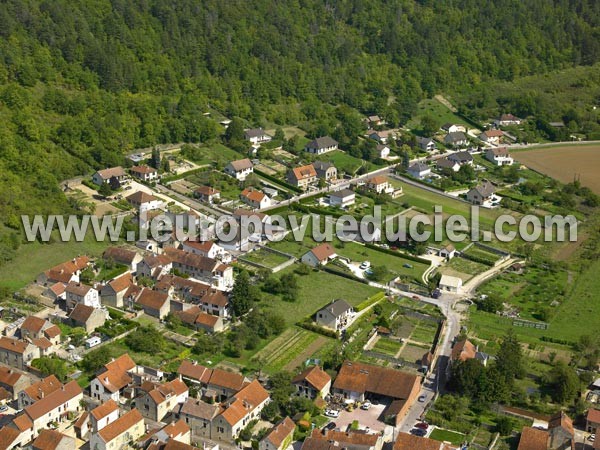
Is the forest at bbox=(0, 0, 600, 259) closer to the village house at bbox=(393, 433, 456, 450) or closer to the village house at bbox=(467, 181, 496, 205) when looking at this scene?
the village house at bbox=(467, 181, 496, 205)

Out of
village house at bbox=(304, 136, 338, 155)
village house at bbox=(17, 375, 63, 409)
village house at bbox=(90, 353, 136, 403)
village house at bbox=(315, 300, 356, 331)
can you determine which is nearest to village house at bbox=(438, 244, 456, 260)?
village house at bbox=(315, 300, 356, 331)

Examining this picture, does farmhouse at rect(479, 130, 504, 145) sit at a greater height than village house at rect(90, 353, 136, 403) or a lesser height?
lesser

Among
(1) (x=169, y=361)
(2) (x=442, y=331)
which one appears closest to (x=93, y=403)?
(1) (x=169, y=361)

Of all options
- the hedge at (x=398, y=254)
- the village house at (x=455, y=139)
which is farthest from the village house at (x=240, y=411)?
the village house at (x=455, y=139)

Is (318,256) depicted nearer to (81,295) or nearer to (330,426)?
(81,295)

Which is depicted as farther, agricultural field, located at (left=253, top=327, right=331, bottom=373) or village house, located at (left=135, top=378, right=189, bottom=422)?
agricultural field, located at (left=253, top=327, right=331, bottom=373)

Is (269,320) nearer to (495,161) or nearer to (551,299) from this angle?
(551,299)

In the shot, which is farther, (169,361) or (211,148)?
(211,148)

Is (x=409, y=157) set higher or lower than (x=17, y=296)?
lower
